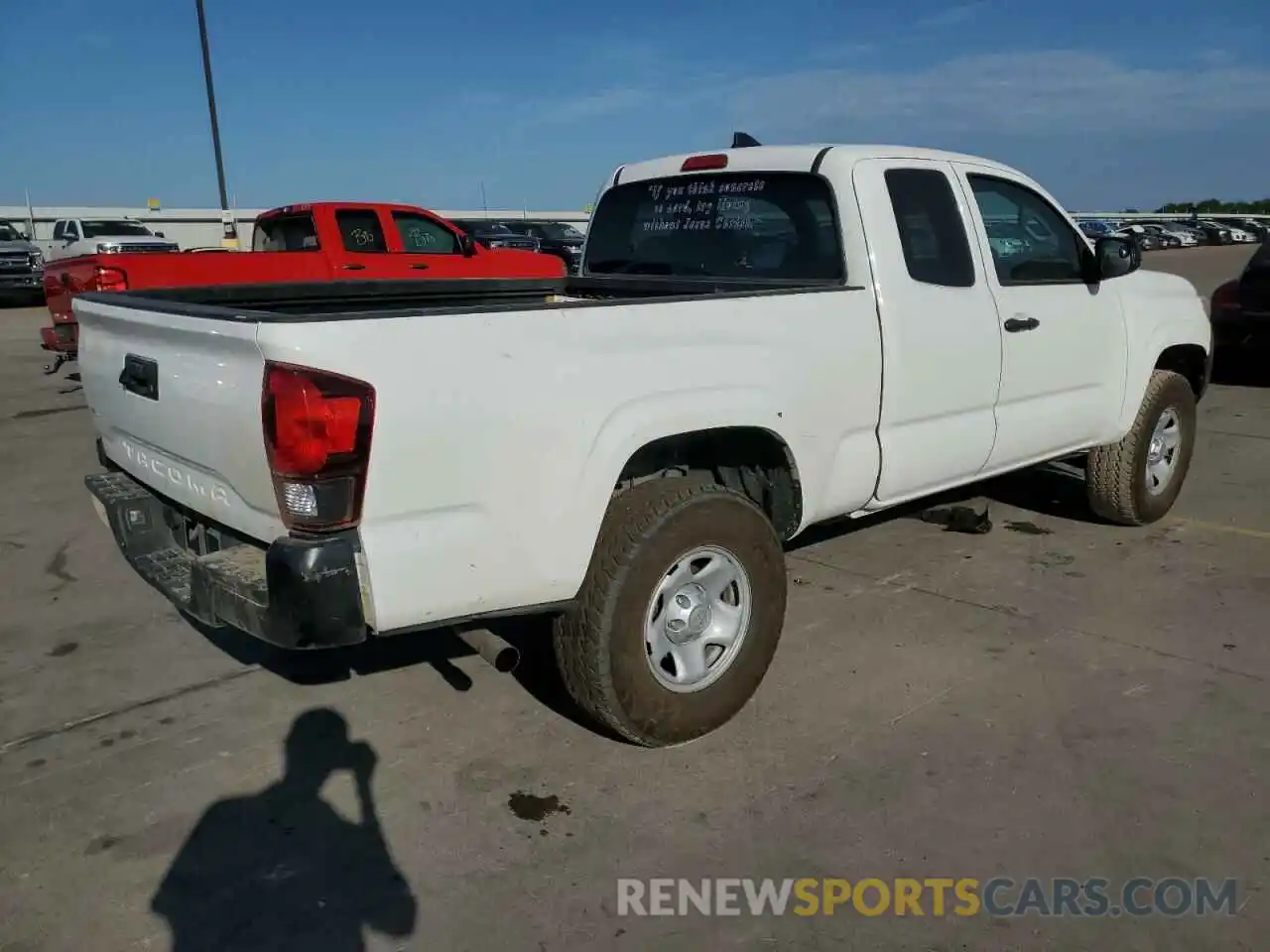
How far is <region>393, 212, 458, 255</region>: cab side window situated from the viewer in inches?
474

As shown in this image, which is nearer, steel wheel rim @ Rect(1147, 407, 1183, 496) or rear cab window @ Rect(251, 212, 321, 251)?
steel wheel rim @ Rect(1147, 407, 1183, 496)

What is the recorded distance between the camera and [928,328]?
405 cm

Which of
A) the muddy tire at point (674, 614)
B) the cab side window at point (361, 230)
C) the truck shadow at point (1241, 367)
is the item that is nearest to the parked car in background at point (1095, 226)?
the truck shadow at point (1241, 367)

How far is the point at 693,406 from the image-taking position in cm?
319

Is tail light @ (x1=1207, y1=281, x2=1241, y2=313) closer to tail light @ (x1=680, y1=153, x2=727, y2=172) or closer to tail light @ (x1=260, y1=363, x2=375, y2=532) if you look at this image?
tail light @ (x1=680, y1=153, x2=727, y2=172)

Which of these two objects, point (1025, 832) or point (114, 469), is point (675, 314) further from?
point (114, 469)

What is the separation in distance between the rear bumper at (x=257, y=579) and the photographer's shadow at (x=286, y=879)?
2.00 ft

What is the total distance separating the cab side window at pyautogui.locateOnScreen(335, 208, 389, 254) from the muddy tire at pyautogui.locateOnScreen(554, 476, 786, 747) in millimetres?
8983

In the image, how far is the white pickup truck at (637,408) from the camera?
261 centimetres

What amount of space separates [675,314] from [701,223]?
161 centimetres

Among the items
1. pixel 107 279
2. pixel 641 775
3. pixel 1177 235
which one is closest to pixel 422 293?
pixel 641 775

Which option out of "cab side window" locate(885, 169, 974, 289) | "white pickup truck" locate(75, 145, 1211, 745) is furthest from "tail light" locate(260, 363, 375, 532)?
"cab side window" locate(885, 169, 974, 289)

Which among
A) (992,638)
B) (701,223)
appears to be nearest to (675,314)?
(701,223)

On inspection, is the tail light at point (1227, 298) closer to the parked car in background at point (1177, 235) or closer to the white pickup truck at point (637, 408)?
the white pickup truck at point (637, 408)
